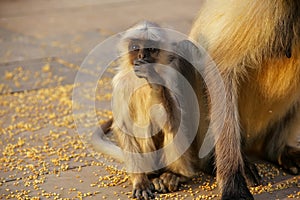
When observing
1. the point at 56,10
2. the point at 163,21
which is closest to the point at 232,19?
the point at 163,21

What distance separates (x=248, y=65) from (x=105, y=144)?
4.11ft

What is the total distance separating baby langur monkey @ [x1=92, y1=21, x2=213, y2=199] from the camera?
13.0 feet

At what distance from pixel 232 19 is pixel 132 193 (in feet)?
3.97

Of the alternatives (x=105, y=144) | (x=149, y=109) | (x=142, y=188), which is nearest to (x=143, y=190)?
(x=142, y=188)

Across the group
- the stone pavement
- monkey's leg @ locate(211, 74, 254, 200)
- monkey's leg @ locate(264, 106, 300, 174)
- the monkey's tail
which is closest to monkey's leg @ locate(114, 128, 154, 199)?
the stone pavement

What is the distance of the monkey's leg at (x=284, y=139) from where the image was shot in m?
4.52

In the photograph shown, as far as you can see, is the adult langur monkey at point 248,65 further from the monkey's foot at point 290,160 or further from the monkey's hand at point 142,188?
the monkey's hand at point 142,188

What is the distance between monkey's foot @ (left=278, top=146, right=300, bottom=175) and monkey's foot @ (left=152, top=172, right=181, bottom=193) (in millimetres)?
784

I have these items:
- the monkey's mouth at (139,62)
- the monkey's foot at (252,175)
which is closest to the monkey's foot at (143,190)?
the monkey's foot at (252,175)

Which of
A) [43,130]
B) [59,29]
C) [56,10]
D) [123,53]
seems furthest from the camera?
[56,10]

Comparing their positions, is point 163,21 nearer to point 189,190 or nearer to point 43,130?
point 43,130

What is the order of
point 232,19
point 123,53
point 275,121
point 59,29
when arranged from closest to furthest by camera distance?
point 232,19 < point 123,53 < point 275,121 < point 59,29

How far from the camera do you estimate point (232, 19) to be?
3814mm

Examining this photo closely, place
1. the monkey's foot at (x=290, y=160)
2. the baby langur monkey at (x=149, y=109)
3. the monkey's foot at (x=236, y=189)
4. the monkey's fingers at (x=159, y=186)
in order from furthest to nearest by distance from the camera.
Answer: the monkey's foot at (x=290, y=160), the monkey's fingers at (x=159, y=186), the baby langur monkey at (x=149, y=109), the monkey's foot at (x=236, y=189)
